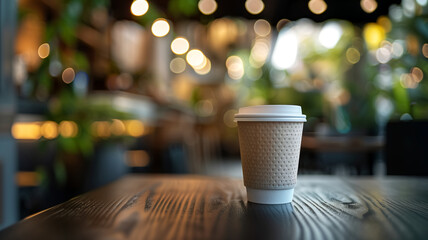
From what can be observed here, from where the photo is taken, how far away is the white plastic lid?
625mm

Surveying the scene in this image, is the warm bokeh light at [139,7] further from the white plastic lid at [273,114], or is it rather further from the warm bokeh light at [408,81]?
the warm bokeh light at [408,81]

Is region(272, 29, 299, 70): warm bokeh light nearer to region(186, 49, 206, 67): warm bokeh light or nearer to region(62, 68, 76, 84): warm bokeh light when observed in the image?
region(186, 49, 206, 67): warm bokeh light

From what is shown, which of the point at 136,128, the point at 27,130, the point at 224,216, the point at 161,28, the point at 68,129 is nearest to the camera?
the point at 224,216

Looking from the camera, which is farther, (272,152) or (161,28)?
(161,28)

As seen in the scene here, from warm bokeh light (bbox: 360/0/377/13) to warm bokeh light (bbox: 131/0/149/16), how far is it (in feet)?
3.28

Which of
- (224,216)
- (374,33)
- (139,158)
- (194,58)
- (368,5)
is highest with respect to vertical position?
(194,58)

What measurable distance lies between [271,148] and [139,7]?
1.36 meters

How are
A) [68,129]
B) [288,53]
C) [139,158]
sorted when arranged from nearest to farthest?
[68,129] < [139,158] < [288,53]

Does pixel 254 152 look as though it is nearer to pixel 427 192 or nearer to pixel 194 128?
pixel 427 192

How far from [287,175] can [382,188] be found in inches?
14.6

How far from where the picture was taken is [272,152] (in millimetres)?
636

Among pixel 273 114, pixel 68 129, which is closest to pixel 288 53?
pixel 68 129

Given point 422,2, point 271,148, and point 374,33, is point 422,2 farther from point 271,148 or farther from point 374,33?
point 271,148

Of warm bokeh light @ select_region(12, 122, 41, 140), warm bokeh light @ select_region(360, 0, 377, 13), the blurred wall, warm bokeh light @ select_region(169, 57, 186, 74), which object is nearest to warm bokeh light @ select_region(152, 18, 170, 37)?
warm bokeh light @ select_region(12, 122, 41, 140)
